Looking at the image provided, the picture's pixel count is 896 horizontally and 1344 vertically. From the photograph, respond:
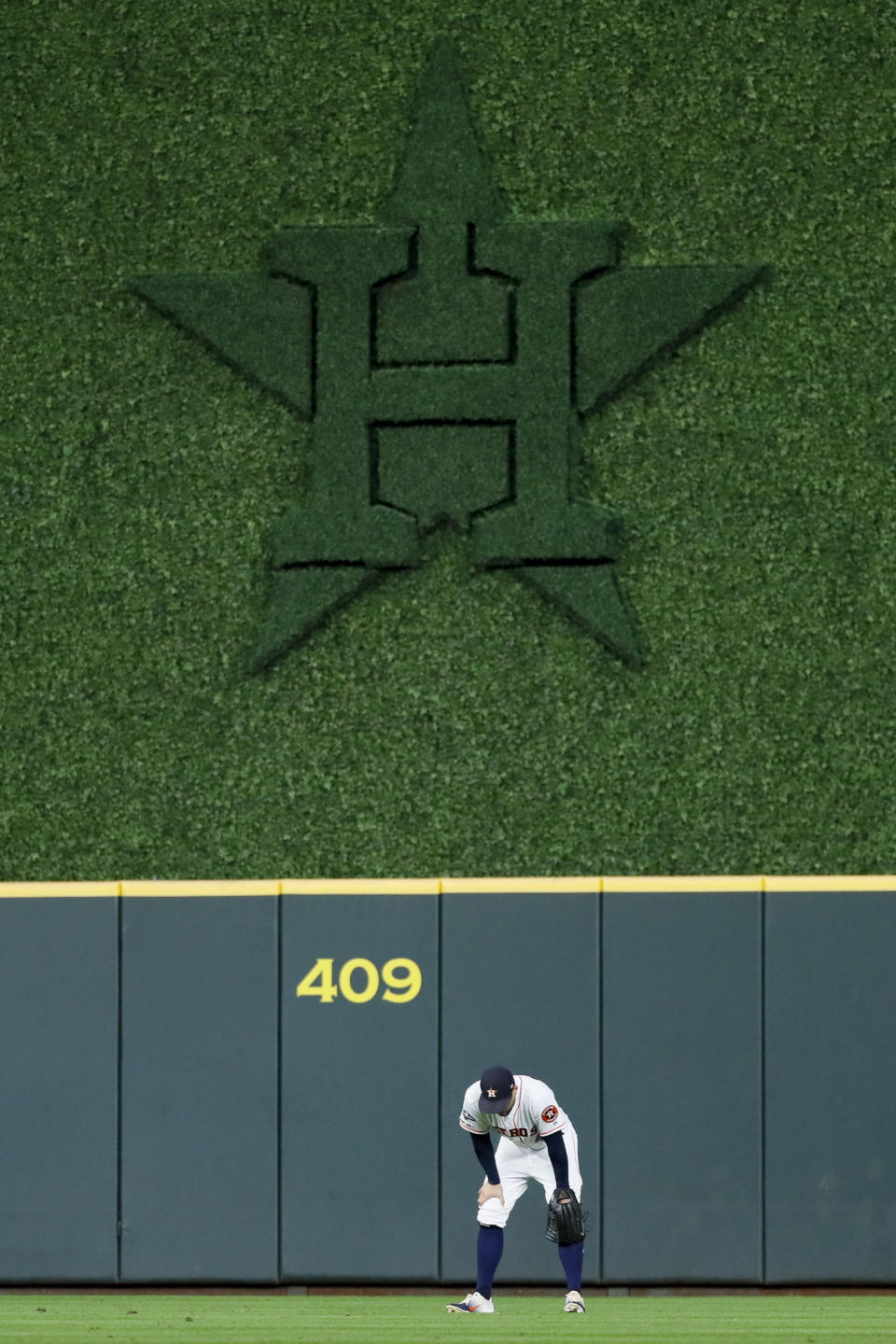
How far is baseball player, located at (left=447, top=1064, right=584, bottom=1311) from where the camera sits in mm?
7176

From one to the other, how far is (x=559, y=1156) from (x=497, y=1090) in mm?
526

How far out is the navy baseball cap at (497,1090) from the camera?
23.1 feet

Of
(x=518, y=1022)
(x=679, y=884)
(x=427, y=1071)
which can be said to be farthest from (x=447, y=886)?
(x=679, y=884)

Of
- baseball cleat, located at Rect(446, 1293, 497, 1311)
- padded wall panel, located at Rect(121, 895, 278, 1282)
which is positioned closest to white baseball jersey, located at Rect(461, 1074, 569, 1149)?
baseball cleat, located at Rect(446, 1293, 497, 1311)

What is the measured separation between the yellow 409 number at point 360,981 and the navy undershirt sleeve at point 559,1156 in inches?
54.2

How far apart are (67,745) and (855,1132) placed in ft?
14.9

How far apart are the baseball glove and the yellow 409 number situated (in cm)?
155

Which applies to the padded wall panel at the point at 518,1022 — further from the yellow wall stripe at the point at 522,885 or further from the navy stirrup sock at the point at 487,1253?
the navy stirrup sock at the point at 487,1253

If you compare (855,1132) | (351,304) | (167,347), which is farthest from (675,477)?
(855,1132)

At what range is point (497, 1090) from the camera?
704cm

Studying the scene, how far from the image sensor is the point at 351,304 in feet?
30.6

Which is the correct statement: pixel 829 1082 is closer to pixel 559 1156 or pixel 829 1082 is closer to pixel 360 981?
pixel 559 1156

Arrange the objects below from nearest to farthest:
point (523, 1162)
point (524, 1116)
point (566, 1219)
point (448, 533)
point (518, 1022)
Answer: point (566, 1219), point (524, 1116), point (523, 1162), point (518, 1022), point (448, 533)

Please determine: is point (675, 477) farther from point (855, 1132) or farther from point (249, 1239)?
point (249, 1239)
